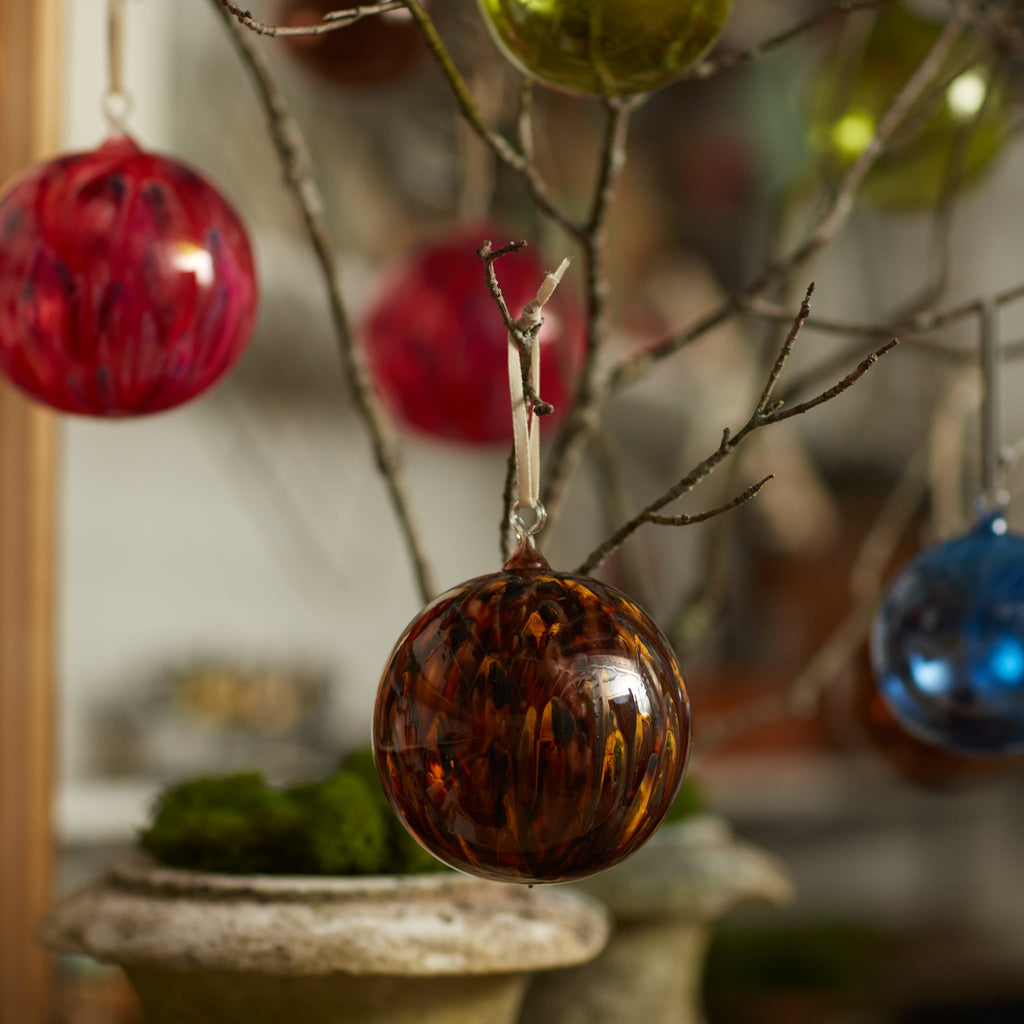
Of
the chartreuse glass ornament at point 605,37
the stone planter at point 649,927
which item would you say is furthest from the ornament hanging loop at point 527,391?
the stone planter at point 649,927

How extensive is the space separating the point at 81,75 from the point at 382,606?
823 mm

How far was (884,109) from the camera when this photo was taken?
0.75 metres

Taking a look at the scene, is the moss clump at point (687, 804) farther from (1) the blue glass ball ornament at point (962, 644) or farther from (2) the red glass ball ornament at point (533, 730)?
(2) the red glass ball ornament at point (533, 730)

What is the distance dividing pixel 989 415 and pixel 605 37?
0.26 metres

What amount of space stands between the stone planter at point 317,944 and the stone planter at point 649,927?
0.15m

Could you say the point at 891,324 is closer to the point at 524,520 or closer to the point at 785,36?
the point at 785,36

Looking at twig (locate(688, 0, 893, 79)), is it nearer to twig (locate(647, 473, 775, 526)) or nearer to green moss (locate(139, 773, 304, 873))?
twig (locate(647, 473, 775, 526))

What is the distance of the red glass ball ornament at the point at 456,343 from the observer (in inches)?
32.1

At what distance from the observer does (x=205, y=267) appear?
504 millimetres

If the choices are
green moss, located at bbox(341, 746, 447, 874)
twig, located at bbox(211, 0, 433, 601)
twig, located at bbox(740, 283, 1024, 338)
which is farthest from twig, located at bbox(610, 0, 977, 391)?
green moss, located at bbox(341, 746, 447, 874)

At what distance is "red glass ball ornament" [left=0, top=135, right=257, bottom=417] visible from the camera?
0.49 m

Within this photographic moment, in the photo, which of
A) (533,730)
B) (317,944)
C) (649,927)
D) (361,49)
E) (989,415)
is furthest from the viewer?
(361,49)

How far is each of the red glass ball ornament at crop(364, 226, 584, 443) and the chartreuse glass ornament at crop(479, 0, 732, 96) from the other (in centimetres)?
35

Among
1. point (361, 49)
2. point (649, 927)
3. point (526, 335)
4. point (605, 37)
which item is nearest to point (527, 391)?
point (526, 335)
